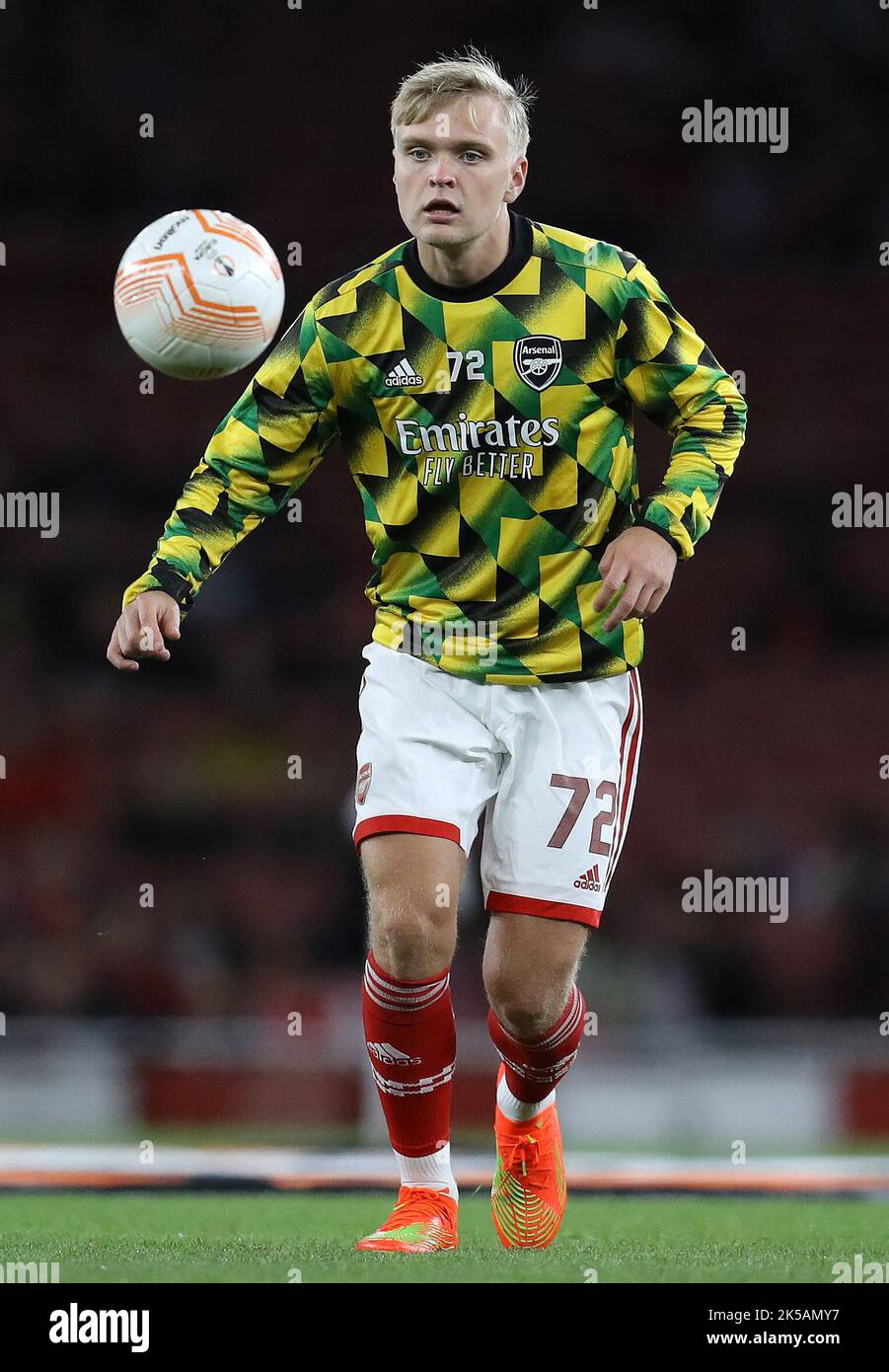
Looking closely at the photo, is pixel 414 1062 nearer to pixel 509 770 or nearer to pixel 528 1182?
pixel 528 1182

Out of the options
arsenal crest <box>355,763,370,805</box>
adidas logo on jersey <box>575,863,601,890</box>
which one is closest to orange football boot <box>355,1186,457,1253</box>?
adidas logo on jersey <box>575,863,601,890</box>

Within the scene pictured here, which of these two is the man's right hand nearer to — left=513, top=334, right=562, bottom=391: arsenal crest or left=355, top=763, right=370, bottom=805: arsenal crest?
left=355, top=763, right=370, bottom=805: arsenal crest

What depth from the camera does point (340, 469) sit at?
1209 centimetres

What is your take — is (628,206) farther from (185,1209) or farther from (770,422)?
(185,1209)

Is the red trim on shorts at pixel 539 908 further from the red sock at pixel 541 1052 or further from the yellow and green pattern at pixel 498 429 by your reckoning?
the yellow and green pattern at pixel 498 429

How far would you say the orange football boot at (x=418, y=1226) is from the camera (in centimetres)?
378

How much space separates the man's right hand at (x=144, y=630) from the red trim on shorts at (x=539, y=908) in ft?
2.96

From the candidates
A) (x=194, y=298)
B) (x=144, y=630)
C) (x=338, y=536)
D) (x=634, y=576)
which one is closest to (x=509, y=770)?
(x=634, y=576)

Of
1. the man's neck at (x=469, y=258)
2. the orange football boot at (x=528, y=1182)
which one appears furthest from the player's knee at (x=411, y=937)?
the man's neck at (x=469, y=258)

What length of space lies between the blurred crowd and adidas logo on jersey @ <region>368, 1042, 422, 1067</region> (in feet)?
21.7

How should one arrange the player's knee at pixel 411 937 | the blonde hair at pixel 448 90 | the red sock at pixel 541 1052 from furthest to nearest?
the red sock at pixel 541 1052 < the blonde hair at pixel 448 90 < the player's knee at pixel 411 937

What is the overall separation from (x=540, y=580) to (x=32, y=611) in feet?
26.5

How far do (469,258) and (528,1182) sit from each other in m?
2.08

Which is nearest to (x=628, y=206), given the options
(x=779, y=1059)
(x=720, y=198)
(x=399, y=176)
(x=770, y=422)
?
(x=720, y=198)
